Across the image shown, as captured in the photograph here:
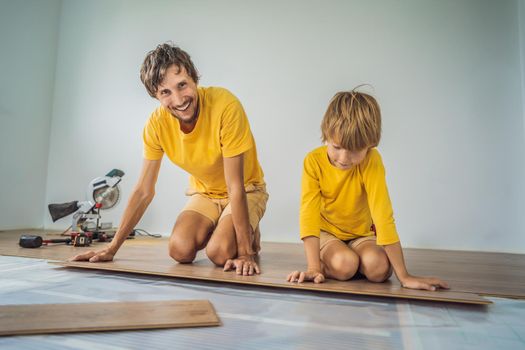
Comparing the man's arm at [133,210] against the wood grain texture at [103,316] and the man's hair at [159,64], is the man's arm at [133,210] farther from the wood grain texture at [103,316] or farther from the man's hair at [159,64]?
the wood grain texture at [103,316]

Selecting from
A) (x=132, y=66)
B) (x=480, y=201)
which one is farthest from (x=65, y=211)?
(x=480, y=201)

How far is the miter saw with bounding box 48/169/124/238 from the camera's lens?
284 cm

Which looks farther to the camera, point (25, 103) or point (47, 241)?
point (25, 103)

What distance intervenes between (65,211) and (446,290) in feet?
9.53

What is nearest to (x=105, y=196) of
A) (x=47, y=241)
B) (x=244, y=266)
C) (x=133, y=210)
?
(x=47, y=241)

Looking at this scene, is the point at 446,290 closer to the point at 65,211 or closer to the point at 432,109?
the point at 432,109

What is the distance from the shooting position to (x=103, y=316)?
835mm

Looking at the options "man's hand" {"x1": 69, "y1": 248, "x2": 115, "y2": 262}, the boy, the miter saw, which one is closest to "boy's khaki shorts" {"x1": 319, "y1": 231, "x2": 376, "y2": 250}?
the boy

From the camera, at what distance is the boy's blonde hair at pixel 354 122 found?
118 cm

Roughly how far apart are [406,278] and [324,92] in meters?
2.29

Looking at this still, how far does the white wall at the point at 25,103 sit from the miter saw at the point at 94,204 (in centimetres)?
91

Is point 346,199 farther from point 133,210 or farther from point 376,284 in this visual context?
point 133,210

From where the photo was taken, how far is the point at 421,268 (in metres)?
1.76

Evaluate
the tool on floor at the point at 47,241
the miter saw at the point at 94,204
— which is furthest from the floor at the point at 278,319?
the miter saw at the point at 94,204
